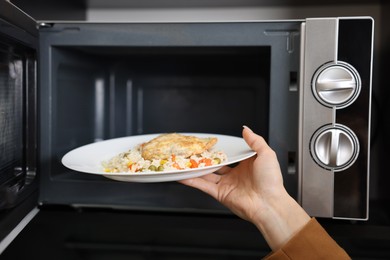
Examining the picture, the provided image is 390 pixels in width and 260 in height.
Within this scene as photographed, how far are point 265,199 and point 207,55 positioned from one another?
410 millimetres

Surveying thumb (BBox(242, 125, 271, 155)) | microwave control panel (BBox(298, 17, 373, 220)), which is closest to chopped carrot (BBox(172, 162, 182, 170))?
thumb (BBox(242, 125, 271, 155))

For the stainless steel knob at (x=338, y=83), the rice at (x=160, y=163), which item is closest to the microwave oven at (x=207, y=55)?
the stainless steel knob at (x=338, y=83)

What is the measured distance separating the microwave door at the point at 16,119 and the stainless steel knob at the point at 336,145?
1.94 ft

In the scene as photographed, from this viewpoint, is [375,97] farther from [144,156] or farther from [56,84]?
[56,84]

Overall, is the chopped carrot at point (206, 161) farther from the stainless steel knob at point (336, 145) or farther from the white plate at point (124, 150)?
the stainless steel knob at point (336, 145)

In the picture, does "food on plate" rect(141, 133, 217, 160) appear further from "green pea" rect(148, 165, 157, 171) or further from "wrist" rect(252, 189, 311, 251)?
"wrist" rect(252, 189, 311, 251)

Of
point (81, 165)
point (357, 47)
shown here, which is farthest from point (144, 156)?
point (357, 47)

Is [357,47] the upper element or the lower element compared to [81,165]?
upper

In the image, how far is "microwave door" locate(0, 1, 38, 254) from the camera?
640mm

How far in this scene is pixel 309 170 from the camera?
70cm

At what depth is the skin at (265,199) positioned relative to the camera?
642 millimetres

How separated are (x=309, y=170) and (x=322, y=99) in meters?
0.14

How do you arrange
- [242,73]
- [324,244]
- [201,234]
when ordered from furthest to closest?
[242,73] < [201,234] < [324,244]

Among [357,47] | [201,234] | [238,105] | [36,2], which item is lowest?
[201,234]
